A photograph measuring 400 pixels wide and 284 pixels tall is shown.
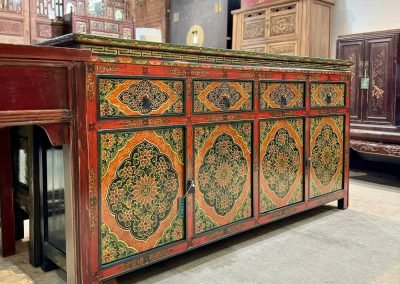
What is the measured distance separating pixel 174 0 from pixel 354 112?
3845 mm

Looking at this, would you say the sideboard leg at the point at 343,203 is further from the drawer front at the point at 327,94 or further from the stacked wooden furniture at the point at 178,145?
the drawer front at the point at 327,94

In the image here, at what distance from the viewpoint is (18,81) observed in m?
1.19

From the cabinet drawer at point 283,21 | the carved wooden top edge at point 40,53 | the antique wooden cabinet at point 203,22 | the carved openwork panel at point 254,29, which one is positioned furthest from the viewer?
the antique wooden cabinet at point 203,22

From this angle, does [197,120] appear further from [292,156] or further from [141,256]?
[292,156]

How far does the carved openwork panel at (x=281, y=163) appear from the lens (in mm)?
2111

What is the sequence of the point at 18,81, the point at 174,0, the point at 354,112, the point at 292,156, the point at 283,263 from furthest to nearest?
the point at 174,0 < the point at 354,112 < the point at 292,156 < the point at 283,263 < the point at 18,81

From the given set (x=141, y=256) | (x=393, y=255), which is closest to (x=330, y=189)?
(x=393, y=255)

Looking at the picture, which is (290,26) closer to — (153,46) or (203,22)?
(203,22)

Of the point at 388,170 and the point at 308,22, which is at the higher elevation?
the point at 308,22

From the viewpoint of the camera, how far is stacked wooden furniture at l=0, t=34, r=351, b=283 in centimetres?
140

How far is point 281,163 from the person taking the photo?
2209 mm

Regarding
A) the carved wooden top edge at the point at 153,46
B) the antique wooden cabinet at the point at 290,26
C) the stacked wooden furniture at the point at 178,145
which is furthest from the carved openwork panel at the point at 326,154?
the antique wooden cabinet at the point at 290,26

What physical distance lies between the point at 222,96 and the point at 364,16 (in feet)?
9.63

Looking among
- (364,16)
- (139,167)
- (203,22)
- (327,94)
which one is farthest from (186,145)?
(203,22)
